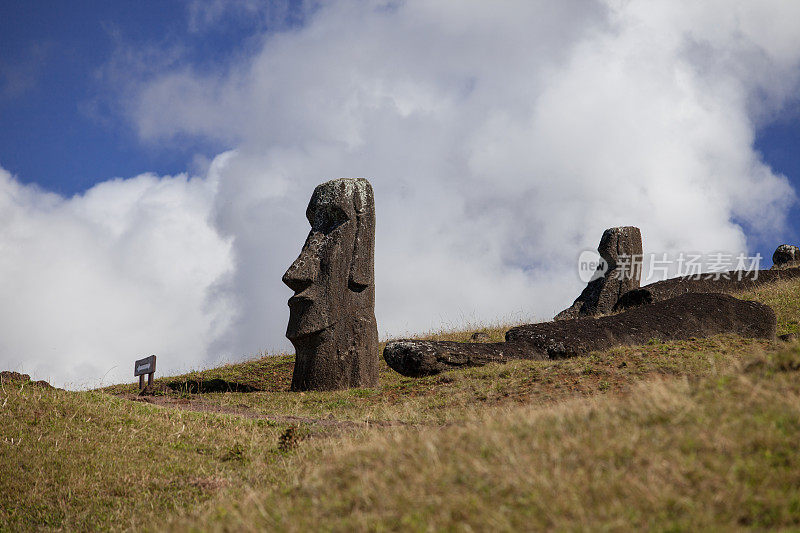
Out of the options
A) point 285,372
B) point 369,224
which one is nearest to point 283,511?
point 369,224

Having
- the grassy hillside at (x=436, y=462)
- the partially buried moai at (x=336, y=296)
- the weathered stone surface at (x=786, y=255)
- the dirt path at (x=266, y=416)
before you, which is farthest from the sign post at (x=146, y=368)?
the weathered stone surface at (x=786, y=255)

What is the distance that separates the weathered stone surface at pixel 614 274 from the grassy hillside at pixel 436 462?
13823 millimetres

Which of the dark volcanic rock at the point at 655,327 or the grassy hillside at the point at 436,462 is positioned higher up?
the dark volcanic rock at the point at 655,327

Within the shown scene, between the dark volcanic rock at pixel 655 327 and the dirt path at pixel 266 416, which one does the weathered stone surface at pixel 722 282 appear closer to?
the dark volcanic rock at pixel 655 327

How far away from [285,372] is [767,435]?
57.2ft

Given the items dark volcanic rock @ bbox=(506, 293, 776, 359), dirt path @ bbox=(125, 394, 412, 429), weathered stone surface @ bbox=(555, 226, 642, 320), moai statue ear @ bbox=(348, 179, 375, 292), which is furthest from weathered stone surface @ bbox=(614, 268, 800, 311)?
dirt path @ bbox=(125, 394, 412, 429)

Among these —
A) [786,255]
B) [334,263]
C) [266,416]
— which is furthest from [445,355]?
[786,255]

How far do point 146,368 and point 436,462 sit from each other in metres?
14.2

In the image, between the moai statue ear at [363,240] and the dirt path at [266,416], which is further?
the moai statue ear at [363,240]

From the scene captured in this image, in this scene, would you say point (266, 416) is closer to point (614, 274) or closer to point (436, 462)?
point (436, 462)

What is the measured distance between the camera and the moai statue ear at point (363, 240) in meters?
17.1

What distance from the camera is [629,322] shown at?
17547 mm

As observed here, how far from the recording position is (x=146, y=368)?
17.4 meters

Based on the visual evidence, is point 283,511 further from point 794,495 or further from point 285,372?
point 285,372
